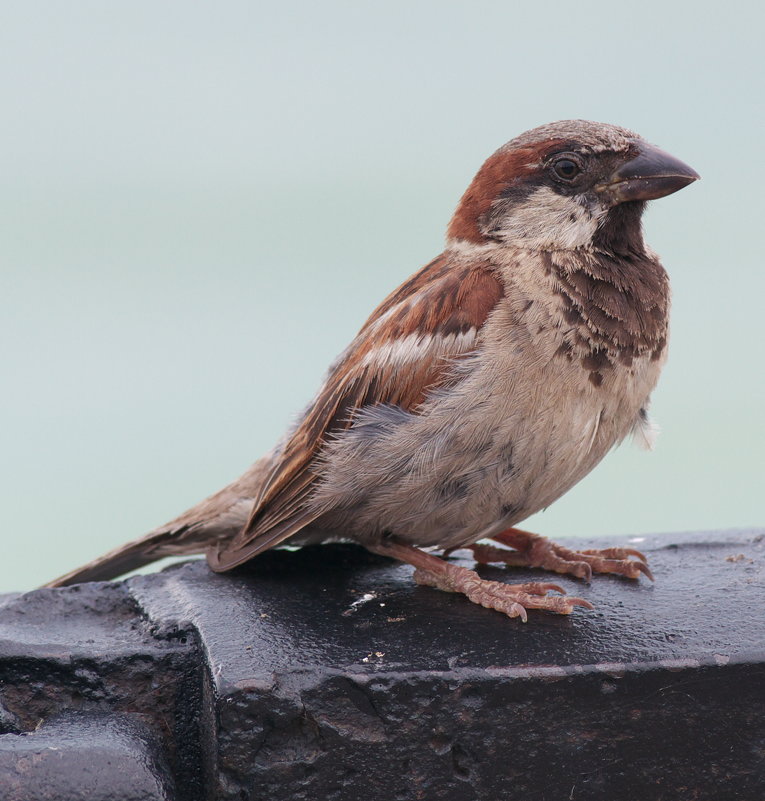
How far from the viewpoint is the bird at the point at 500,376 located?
3328 millimetres

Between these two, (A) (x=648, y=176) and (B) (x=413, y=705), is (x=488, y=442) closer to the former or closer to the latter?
(B) (x=413, y=705)

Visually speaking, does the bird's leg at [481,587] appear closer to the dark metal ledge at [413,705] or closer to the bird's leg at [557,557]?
the dark metal ledge at [413,705]

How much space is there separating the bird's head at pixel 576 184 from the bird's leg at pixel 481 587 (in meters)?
1.02

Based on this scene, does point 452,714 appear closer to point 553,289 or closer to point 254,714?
point 254,714

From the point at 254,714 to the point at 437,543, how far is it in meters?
0.97

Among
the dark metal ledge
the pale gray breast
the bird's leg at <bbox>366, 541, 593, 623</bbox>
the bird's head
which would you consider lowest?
the dark metal ledge

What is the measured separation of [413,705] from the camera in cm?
294

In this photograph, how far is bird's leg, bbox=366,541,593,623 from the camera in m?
3.38

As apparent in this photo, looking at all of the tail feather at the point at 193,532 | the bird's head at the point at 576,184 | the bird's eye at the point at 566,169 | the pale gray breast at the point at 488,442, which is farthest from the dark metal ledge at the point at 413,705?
the bird's eye at the point at 566,169

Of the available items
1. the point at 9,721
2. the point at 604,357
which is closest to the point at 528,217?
the point at 604,357

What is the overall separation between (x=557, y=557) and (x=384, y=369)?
37.4 inches

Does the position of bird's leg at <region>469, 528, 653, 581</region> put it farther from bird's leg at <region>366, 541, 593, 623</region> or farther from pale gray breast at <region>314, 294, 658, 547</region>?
pale gray breast at <region>314, 294, 658, 547</region>

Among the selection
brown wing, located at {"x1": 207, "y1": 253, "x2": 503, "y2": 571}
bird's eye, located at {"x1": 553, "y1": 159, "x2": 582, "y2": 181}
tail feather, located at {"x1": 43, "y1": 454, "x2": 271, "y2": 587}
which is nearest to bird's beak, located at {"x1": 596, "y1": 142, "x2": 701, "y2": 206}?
bird's eye, located at {"x1": 553, "y1": 159, "x2": 582, "y2": 181}

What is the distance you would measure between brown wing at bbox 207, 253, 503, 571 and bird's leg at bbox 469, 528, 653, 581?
782 mm
